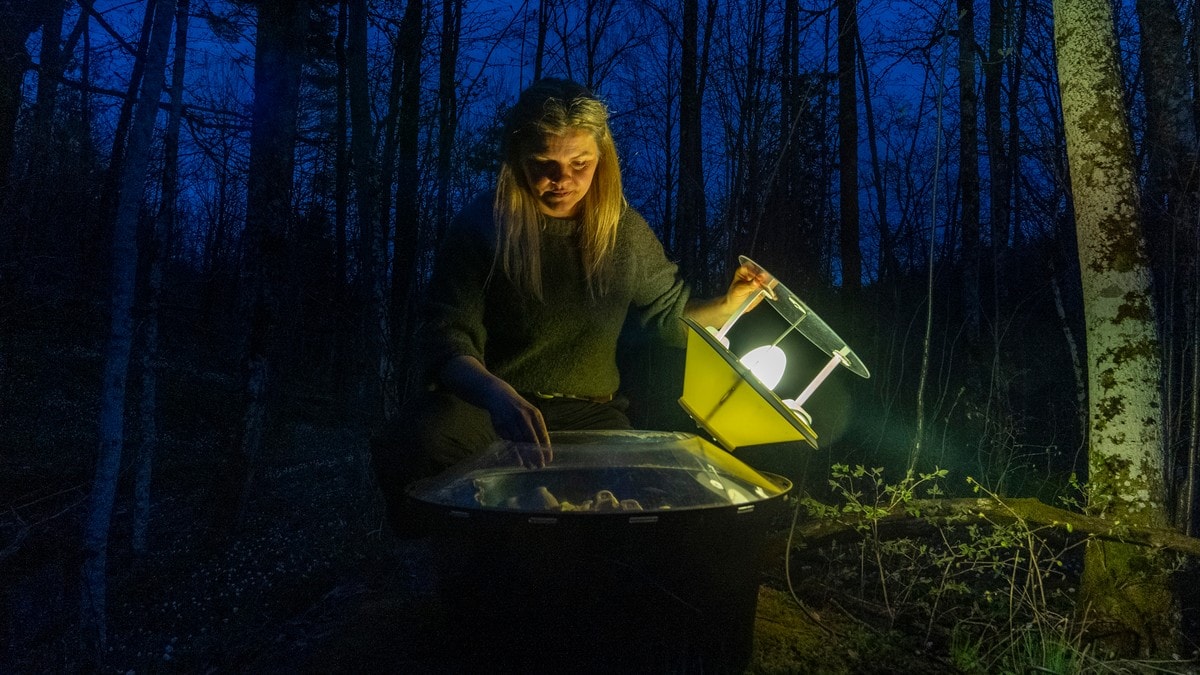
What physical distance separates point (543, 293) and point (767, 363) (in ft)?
2.68

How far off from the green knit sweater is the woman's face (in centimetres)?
13

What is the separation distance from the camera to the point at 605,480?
1.80m

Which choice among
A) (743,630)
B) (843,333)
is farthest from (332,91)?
(743,630)

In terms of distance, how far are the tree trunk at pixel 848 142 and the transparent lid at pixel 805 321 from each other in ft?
20.2

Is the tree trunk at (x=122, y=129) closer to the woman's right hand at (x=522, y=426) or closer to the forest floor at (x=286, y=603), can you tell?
the forest floor at (x=286, y=603)

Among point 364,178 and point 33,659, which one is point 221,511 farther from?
point 364,178

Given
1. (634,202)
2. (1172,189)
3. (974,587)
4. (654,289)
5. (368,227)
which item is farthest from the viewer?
Result: (634,202)

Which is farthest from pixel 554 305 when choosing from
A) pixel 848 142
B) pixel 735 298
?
pixel 848 142

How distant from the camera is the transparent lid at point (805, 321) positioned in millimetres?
1896

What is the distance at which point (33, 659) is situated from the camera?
5121 millimetres

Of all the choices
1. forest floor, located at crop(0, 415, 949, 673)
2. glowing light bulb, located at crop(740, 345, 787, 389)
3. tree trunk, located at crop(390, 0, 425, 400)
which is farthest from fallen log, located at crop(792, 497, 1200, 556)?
tree trunk, located at crop(390, 0, 425, 400)

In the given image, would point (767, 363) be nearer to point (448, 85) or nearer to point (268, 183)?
point (268, 183)

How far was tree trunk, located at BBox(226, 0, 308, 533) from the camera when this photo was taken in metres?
6.99

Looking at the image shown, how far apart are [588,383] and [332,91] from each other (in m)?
13.8
